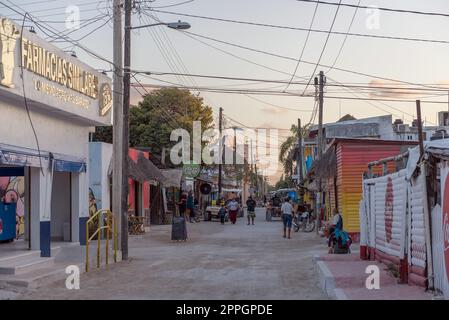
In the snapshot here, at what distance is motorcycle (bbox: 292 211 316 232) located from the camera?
3341 cm

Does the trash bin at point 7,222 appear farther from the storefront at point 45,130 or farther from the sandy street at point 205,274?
the sandy street at point 205,274

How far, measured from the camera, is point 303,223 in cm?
3362

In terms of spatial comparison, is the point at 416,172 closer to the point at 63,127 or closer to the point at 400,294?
the point at 400,294

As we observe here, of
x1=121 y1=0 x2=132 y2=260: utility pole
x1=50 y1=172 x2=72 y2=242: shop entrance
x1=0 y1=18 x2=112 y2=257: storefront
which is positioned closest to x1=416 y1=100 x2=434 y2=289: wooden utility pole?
x1=0 y1=18 x2=112 y2=257: storefront

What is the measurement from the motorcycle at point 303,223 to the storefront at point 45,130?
14.5m

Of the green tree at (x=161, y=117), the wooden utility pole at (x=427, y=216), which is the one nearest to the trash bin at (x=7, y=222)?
the wooden utility pole at (x=427, y=216)

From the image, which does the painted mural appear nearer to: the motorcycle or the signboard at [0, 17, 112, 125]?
the signboard at [0, 17, 112, 125]

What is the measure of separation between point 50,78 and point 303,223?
19.7 meters

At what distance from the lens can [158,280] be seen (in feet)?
46.4

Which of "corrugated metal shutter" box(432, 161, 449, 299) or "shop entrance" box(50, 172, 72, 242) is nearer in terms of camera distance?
"corrugated metal shutter" box(432, 161, 449, 299)

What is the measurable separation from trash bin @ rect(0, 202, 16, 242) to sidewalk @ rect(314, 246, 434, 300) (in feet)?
31.1

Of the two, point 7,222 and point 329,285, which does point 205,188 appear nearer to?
point 7,222

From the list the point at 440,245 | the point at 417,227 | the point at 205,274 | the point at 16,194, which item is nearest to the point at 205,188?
the point at 16,194
